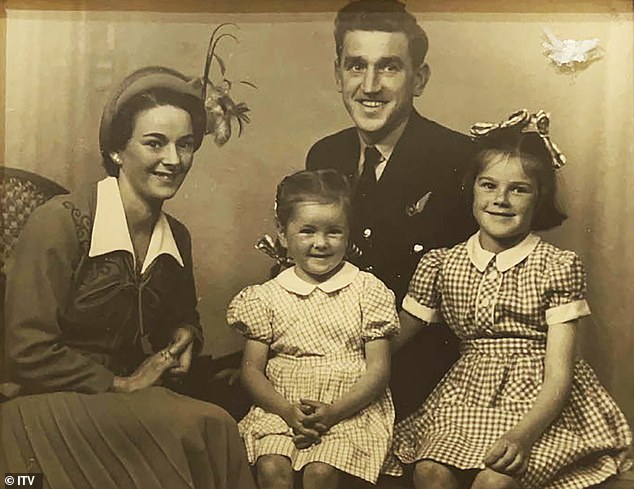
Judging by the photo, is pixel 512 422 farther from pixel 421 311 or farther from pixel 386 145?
pixel 386 145

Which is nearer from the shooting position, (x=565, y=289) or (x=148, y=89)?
(x=565, y=289)

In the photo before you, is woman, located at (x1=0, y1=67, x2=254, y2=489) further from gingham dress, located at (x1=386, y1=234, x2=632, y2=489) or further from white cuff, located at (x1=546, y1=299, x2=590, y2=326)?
white cuff, located at (x1=546, y1=299, x2=590, y2=326)

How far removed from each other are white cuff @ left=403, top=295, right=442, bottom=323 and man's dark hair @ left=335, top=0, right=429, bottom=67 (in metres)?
0.42

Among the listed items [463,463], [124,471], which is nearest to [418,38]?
[463,463]

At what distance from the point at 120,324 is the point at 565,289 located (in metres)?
0.76

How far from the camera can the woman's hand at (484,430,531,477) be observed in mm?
1519

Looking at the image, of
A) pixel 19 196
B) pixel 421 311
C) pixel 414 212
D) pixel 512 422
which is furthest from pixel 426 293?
pixel 19 196

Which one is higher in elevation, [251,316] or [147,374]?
[251,316]

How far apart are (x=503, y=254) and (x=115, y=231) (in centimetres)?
67

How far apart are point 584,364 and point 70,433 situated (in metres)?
0.88

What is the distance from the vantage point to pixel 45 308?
1.64 metres

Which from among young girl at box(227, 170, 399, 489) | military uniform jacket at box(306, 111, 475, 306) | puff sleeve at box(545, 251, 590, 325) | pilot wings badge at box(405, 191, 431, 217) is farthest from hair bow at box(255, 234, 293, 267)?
puff sleeve at box(545, 251, 590, 325)

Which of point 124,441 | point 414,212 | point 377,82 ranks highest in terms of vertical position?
point 377,82

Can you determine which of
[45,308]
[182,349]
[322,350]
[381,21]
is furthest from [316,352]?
[381,21]
